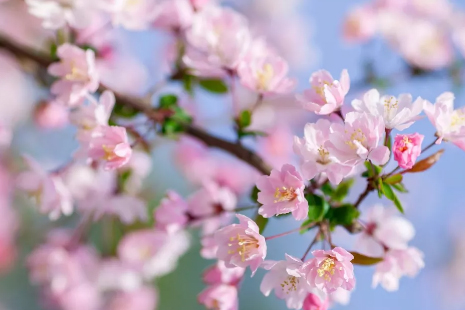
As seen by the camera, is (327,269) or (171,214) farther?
(171,214)

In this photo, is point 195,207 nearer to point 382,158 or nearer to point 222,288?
point 222,288

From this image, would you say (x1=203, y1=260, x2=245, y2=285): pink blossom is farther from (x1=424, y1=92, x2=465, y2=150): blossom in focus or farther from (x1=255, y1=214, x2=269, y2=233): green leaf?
A: (x1=424, y1=92, x2=465, y2=150): blossom in focus

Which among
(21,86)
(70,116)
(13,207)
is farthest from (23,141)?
(70,116)

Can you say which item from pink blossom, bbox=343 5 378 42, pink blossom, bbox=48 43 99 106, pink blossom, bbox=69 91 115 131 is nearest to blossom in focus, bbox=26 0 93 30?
pink blossom, bbox=48 43 99 106

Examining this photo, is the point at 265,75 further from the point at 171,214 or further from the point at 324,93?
the point at 171,214

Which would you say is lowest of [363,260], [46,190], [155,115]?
[46,190]

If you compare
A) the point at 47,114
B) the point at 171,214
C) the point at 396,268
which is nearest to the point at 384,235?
the point at 396,268

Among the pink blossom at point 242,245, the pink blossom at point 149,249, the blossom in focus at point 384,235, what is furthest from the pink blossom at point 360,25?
the pink blossom at point 242,245

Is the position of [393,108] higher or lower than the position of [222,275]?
higher
